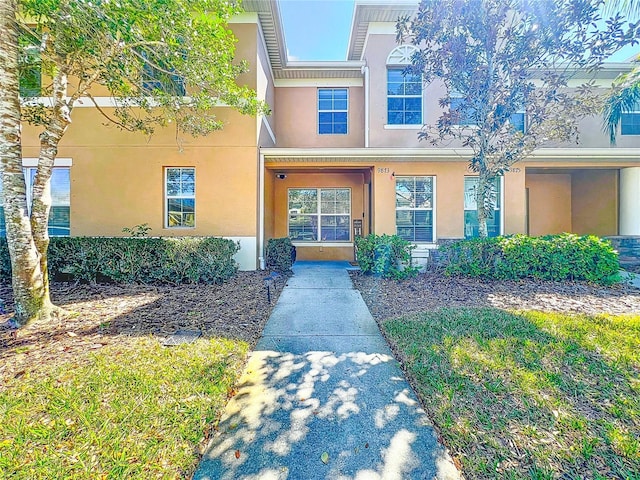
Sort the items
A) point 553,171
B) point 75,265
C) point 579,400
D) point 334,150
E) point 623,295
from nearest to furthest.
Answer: point 579,400 < point 623,295 < point 75,265 < point 334,150 < point 553,171

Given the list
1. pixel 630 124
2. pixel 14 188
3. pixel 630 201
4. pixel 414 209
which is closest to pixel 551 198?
pixel 630 201

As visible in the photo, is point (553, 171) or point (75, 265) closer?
point (75, 265)

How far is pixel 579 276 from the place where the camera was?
6.91 metres

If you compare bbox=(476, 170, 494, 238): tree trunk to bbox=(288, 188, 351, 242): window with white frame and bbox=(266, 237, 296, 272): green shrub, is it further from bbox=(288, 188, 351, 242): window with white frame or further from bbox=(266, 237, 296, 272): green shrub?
bbox=(266, 237, 296, 272): green shrub

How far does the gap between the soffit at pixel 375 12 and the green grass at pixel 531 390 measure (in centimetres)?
904

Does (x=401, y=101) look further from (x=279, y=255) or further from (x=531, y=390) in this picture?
(x=531, y=390)

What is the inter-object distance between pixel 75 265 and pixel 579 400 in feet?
28.8

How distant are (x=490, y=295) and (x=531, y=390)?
143 inches

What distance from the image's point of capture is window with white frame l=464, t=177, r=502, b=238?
9.21 m

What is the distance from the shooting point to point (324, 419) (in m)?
2.54

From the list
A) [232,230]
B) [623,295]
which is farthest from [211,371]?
[623,295]

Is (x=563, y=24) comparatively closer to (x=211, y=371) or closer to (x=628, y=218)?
(x=628, y=218)

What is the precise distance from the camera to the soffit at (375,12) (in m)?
8.74

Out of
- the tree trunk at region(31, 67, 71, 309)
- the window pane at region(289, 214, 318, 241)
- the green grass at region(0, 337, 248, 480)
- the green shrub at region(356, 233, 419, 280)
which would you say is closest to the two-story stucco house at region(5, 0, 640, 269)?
the window pane at region(289, 214, 318, 241)
